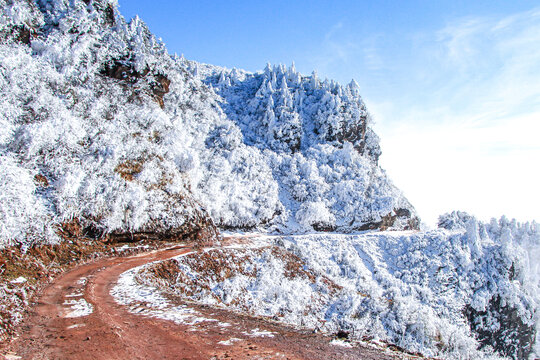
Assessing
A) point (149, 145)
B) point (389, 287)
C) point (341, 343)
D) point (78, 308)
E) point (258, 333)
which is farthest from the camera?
point (389, 287)

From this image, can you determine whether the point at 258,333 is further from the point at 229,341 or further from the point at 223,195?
the point at 223,195

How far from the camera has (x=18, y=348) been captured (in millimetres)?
7594

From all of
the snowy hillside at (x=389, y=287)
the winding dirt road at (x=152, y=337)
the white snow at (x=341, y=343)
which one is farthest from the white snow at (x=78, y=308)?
the white snow at (x=341, y=343)

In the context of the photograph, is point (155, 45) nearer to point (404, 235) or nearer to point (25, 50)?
point (25, 50)

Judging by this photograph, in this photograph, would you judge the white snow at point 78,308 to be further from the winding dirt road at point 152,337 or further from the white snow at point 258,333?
the white snow at point 258,333

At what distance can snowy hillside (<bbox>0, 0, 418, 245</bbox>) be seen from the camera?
22078 mm

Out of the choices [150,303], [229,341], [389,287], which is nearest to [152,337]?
[229,341]

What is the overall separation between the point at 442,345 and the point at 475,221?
2754cm

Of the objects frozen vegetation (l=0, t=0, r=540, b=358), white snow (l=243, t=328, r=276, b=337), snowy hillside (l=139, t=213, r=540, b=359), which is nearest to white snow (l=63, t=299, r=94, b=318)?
snowy hillside (l=139, t=213, r=540, b=359)

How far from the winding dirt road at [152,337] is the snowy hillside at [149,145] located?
8.78 m

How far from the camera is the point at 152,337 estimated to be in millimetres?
8898

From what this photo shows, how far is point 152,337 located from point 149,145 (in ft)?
87.8

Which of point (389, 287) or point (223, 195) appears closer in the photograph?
point (389, 287)

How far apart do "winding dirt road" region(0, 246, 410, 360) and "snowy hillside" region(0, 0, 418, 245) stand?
28.8 ft
